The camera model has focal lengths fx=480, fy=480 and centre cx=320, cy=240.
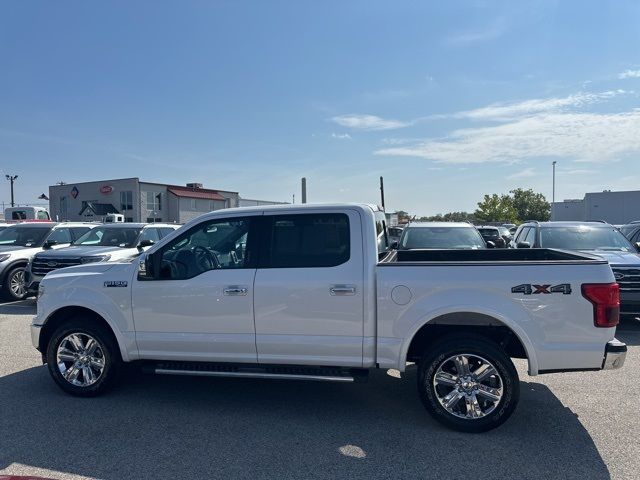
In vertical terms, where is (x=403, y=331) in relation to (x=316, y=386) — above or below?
above

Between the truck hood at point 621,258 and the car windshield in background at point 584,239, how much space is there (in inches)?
17.9

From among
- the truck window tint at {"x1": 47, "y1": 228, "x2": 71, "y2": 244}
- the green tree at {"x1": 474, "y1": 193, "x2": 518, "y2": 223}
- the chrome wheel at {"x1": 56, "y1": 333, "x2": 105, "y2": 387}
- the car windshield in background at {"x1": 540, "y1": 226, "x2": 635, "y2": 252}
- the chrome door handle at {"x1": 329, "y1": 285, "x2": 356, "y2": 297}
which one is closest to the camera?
the chrome door handle at {"x1": 329, "y1": 285, "x2": 356, "y2": 297}

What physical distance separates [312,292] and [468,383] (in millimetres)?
1563

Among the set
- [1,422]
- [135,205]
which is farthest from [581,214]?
[1,422]

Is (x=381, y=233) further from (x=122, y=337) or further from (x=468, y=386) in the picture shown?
(x=122, y=337)

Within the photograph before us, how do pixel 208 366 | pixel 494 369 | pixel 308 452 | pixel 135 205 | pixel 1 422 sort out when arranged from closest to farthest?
pixel 308 452
pixel 494 369
pixel 1 422
pixel 208 366
pixel 135 205

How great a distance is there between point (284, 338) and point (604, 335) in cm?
272

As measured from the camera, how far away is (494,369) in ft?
13.4

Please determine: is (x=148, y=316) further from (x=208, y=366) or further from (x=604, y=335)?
(x=604, y=335)

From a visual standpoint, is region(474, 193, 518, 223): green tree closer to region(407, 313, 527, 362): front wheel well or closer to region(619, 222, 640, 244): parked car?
region(619, 222, 640, 244): parked car

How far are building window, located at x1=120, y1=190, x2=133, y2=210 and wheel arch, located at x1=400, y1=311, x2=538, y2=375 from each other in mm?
49021

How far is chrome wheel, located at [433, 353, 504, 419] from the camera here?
4.11 m

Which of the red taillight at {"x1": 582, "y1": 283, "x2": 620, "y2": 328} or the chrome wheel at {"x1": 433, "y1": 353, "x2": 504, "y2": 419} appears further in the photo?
the chrome wheel at {"x1": 433, "y1": 353, "x2": 504, "y2": 419}

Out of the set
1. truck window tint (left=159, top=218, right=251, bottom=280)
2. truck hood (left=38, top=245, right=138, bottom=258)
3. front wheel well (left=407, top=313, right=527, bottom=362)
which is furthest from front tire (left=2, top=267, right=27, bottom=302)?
front wheel well (left=407, top=313, right=527, bottom=362)
